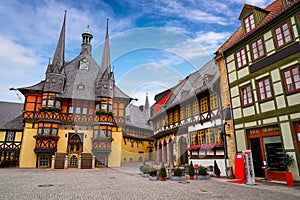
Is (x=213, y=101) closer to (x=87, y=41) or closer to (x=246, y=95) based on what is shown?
(x=246, y=95)

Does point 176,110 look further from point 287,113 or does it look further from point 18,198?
point 18,198

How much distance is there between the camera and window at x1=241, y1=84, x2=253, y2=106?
39.3 ft

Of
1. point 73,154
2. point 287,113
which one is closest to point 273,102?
point 287,113

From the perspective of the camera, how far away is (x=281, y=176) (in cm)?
1000

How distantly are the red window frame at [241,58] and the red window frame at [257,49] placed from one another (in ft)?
1.96

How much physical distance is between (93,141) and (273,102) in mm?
19135

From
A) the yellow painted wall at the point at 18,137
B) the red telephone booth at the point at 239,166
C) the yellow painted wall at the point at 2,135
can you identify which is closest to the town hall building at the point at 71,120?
the yellow painted wall at the point at 18,137

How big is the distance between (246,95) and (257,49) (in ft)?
8.91

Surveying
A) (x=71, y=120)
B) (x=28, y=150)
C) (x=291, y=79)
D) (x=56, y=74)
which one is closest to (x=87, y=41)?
(x=56, y=74)

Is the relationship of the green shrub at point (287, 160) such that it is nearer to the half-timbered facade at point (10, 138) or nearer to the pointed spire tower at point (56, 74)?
the pointed spire tower at point (56, 74)

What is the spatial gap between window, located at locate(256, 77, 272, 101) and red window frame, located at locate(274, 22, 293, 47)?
6.25 feet

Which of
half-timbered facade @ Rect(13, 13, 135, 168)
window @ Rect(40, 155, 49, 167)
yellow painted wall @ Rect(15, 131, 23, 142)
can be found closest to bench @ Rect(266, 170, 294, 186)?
half-timbered facade @ Rect(13, 13, 135, 168)

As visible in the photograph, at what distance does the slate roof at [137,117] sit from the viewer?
128 ft

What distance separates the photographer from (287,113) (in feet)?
32.3
